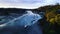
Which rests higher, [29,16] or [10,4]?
[10,4]

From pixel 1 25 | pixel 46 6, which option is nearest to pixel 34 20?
pixel 46 6

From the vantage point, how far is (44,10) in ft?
3.24

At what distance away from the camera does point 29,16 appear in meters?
0.97

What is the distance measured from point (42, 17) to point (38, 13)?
0.05 m

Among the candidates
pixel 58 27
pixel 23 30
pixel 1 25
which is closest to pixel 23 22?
pixel 23 30

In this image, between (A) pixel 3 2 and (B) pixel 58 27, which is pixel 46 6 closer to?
(B) pixel 58 27

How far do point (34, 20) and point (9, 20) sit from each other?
0.68 ft

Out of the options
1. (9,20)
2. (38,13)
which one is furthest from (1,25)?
(38,13)

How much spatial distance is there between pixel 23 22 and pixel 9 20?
117 mm

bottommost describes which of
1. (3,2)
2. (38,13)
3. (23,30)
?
(23,30)

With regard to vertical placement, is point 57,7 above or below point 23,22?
above

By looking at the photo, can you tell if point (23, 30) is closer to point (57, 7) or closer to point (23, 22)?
point (23, 22)

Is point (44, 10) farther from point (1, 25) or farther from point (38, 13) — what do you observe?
point (1, 25)

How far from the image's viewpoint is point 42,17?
97 centimetres
